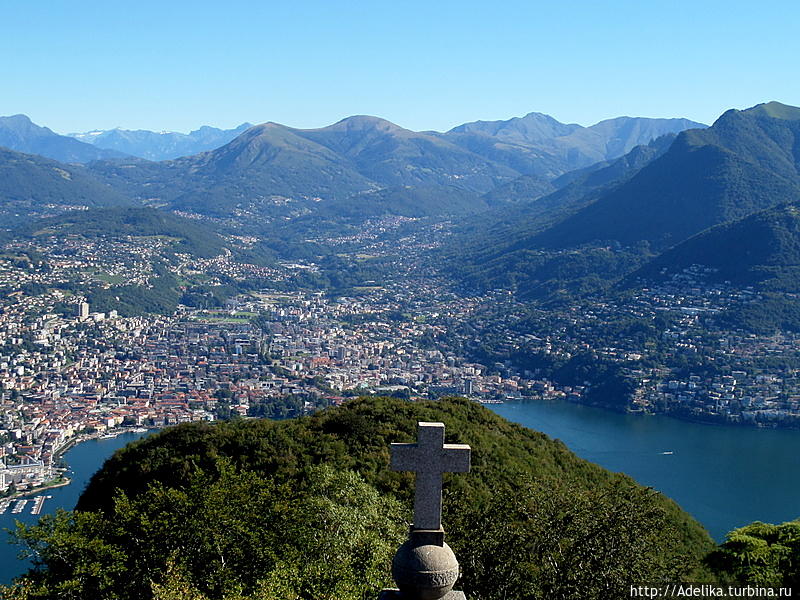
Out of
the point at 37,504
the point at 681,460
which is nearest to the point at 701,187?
the point at 681,460

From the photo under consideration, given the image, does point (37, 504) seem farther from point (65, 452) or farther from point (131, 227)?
point (131, 227)

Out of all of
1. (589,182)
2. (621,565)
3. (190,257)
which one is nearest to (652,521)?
(621,565)

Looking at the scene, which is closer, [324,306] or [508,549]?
[508,549]

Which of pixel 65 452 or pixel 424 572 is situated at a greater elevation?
pixel 424 572

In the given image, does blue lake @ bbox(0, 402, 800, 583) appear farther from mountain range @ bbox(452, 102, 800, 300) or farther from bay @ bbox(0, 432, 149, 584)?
mountain range @ bbox(452, 102, 800, 300)

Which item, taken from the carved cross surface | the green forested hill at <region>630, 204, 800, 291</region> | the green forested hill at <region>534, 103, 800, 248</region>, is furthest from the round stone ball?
the green forested hill at <region>534, 103, 800, 248</region>

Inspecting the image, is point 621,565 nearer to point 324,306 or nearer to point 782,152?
point 324,306

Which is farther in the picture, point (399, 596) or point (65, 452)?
point (65, 452)
